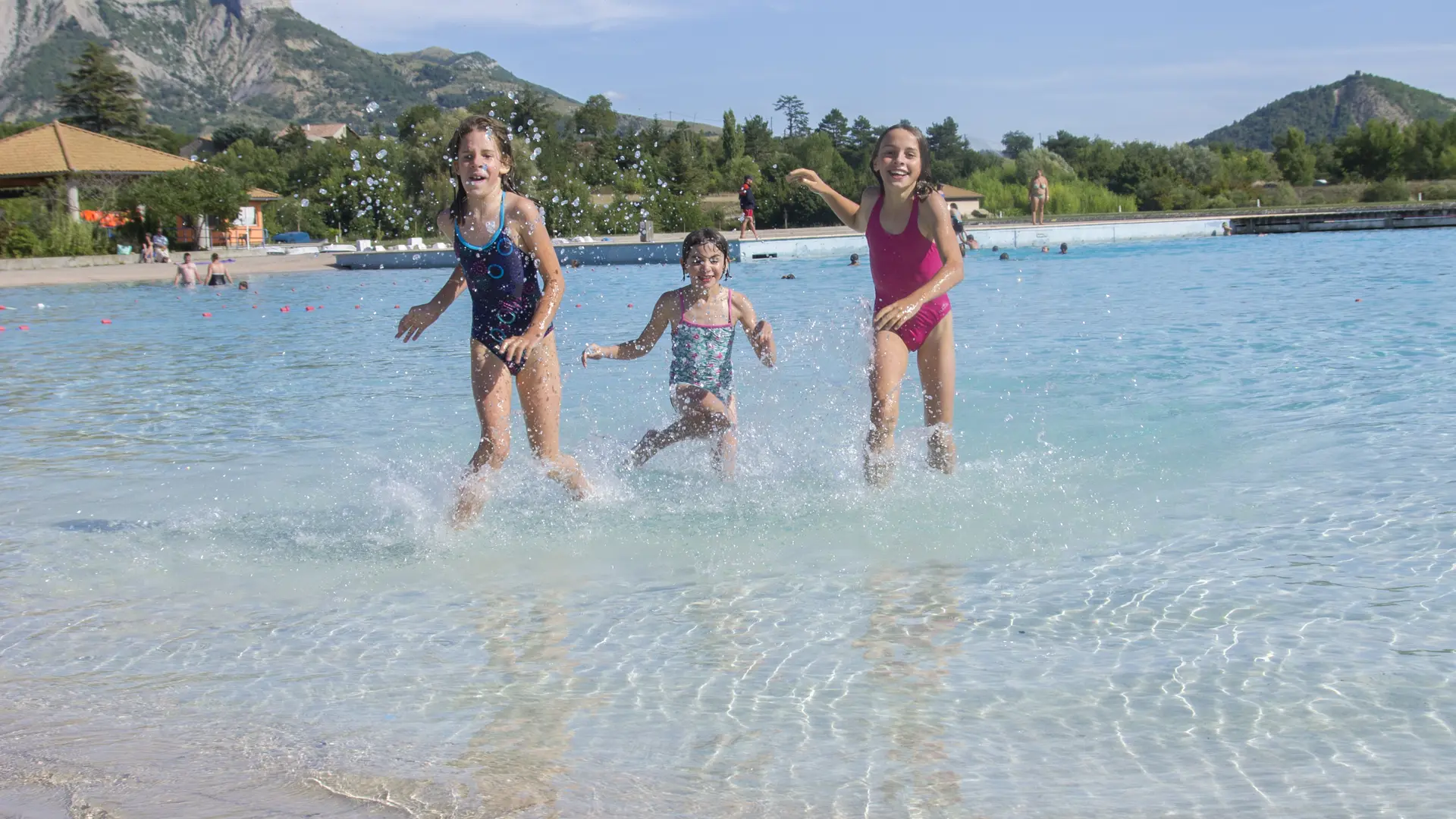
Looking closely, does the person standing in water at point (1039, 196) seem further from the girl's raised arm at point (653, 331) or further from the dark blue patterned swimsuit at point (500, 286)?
the dark blue patterned swimsuit at point (500, 286)

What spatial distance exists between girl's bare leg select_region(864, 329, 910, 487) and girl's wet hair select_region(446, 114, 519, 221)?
1.61m

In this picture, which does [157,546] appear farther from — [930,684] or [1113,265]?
[1113,265]

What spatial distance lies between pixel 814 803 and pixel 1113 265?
840 inches

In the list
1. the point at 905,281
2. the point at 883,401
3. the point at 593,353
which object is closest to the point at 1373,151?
the point at 905,281

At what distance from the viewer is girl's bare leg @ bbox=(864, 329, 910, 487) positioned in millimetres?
5109

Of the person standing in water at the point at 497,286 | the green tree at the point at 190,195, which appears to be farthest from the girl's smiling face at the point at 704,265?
the green tree at the point at 190,195

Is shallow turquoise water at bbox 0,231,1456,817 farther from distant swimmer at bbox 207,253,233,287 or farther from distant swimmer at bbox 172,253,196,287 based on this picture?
distant swimmer at bbox 207,253,233,287

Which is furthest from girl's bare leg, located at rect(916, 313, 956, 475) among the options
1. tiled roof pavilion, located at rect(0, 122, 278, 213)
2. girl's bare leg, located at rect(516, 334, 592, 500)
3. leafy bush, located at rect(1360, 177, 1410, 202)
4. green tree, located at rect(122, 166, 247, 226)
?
leafy bush, located at rect(1360, 177, 1410, 202)

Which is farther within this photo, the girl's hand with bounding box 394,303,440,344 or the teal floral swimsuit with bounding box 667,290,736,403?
the teal floral swimsuit with bounding box 667,290,736,403

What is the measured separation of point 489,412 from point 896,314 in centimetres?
163

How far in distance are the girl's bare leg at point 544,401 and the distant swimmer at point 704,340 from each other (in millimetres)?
743

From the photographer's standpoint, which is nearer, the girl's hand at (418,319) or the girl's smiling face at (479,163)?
the girl's smiling face at (479,163)

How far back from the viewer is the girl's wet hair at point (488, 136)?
4.67m

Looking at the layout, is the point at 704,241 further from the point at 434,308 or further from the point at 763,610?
the point at 763,610
